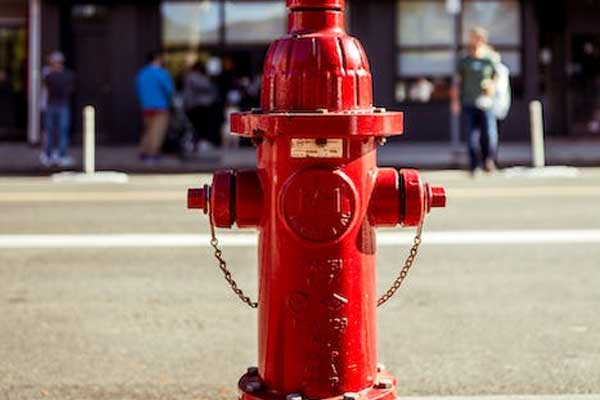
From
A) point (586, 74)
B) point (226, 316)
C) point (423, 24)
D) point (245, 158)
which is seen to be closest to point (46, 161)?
point (245, 158)

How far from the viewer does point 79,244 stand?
1012 cm

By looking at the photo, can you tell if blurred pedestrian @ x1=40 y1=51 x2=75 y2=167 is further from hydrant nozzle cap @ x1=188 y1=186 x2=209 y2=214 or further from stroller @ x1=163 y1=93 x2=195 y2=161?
hydrant nozzle cap @ x1=188 y1=186 x2=209 y2=214

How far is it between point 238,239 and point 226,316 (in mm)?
3188

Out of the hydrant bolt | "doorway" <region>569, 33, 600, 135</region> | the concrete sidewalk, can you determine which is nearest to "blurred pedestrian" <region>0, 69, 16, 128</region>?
the concrete sidewalk

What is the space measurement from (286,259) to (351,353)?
1.18 ft

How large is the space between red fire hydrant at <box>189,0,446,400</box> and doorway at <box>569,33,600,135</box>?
71.8 ft

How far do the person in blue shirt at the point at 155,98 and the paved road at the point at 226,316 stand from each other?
809cm

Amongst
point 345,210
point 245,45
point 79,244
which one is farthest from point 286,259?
point 245,45

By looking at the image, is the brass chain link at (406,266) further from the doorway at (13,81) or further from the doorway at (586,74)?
the doorway at (13,81)

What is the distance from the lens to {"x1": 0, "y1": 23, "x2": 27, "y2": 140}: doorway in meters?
24.6

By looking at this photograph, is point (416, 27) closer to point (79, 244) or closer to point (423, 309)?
point (79, 244)

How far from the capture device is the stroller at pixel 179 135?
2111 cm

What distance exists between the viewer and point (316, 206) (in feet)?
11.5

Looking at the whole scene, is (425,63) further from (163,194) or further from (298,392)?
(298,392)
